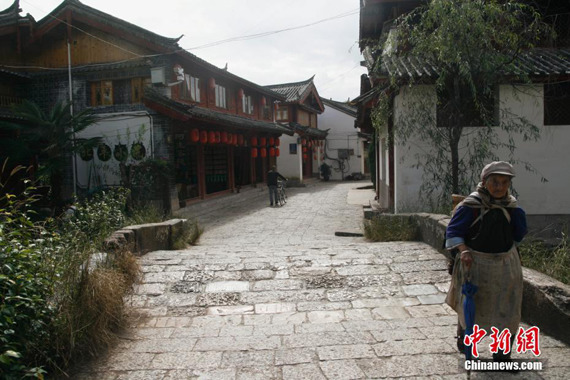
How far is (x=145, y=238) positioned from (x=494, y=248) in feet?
16.4

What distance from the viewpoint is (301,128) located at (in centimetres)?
2711

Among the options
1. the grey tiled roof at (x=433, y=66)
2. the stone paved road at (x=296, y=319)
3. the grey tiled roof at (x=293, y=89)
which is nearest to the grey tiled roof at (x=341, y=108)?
the grey tiled roof at (x=293, y=89)

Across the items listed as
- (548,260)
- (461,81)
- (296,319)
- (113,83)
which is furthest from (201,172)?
(548,260)

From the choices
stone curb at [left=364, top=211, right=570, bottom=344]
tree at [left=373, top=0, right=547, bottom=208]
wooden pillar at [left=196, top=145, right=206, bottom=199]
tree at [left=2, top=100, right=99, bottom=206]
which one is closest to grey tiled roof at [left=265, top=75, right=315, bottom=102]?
wooden pillar at [left=196, top=145, right=206, bottom=199]

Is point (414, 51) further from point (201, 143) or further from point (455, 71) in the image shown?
point (201, 143)

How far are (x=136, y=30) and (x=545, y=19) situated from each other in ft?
36.5

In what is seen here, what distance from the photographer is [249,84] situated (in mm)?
20422

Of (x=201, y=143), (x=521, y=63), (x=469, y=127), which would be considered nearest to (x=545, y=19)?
(x=521, y=63)

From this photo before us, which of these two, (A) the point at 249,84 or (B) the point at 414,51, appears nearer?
(B) the point at 414,51

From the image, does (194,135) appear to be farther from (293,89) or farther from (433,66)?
(293,89)

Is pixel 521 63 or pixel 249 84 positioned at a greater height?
pixel 249 84

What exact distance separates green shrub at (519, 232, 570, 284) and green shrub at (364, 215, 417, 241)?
2001mm

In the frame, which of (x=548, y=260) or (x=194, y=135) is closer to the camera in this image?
(x=548, y=260)

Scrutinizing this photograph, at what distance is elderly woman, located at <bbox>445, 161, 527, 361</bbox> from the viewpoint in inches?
127
